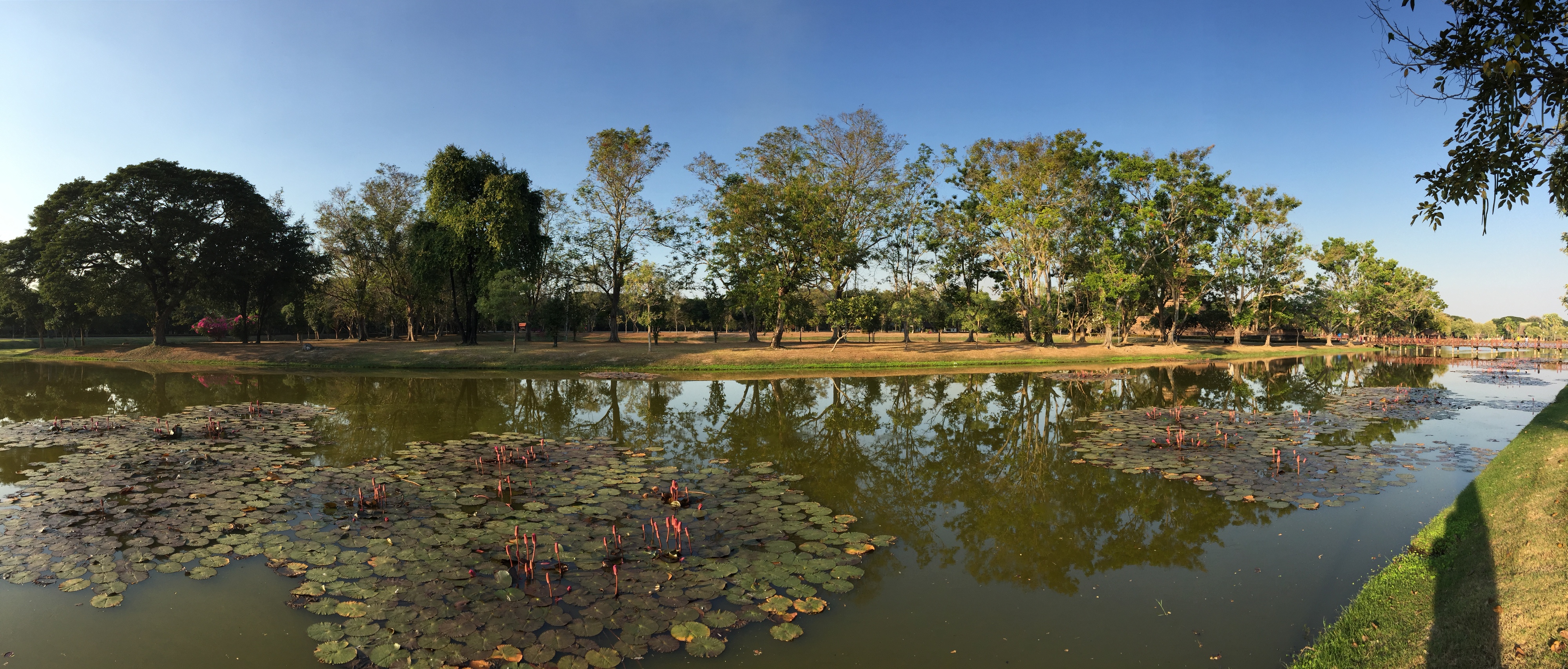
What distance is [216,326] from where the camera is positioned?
49.9 m

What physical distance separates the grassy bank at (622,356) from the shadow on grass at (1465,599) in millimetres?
26445

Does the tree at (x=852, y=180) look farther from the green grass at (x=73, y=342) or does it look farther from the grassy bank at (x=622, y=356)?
the green grass at (x=73, y=342)

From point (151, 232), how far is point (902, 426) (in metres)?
46.1

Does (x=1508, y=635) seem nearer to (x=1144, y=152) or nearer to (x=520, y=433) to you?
(x=520, y=433)

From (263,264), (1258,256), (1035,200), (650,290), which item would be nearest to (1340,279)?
(1258,256)

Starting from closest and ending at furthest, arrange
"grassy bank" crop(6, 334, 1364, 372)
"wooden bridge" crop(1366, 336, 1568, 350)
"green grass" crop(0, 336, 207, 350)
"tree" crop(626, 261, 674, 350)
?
"grassy bank" crop(6, 334, 1364, 372) → "green grass" crop(0, 336, 207, 350) → "tree" crop(626, 261, 674, 350) → "wooden bridge" crop(1366, 336, 1568, 350)

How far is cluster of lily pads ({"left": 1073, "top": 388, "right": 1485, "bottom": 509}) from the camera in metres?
10.0

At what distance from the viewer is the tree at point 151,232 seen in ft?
117

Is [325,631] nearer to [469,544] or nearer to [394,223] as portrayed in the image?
[469,544]

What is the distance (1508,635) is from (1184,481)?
6.23 meters

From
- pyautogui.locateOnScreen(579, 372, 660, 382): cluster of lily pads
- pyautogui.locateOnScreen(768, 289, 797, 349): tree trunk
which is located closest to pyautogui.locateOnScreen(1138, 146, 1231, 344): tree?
pyautogui.locateOnScreen(768, 289, 797, 349): tree trunk

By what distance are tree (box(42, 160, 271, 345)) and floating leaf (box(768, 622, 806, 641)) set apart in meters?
48.5

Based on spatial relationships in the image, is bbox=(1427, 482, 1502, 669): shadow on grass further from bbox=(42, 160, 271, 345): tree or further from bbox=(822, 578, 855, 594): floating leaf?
bbox=(42, 160, 271, 345): tree

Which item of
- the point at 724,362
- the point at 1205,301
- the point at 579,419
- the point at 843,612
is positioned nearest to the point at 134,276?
the point at 724,362
